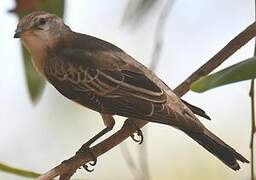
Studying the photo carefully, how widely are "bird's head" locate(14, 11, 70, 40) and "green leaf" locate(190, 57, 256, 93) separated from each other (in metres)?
0.75

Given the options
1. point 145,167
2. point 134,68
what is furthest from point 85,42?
point 145,167

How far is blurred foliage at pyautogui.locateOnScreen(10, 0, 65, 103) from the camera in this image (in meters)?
2.52

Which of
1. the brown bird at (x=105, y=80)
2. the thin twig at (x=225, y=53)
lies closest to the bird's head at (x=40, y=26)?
the brown bird at (x=105, y=80)

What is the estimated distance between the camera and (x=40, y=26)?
8.26 ft

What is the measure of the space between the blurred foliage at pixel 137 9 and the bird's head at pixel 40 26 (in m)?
0.25

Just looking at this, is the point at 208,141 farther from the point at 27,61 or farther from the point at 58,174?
the point at 27,61

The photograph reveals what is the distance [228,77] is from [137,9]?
Answer: 38.1 inches

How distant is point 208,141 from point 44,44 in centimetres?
64

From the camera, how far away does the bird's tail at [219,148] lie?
2.15 meters

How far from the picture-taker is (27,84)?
2609 millimetres

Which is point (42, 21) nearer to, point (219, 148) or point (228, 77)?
point (219, 148)

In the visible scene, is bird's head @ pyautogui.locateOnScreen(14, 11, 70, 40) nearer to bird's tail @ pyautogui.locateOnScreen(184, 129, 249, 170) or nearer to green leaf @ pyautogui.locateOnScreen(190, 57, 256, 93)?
bird's tail @ pyautogui.locateOnScreen(184, 129, 249, 170)

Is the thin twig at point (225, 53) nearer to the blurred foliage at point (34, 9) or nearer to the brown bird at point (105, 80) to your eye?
the brown bird at point (105, 80)

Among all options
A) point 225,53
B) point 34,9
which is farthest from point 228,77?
point 34,9
